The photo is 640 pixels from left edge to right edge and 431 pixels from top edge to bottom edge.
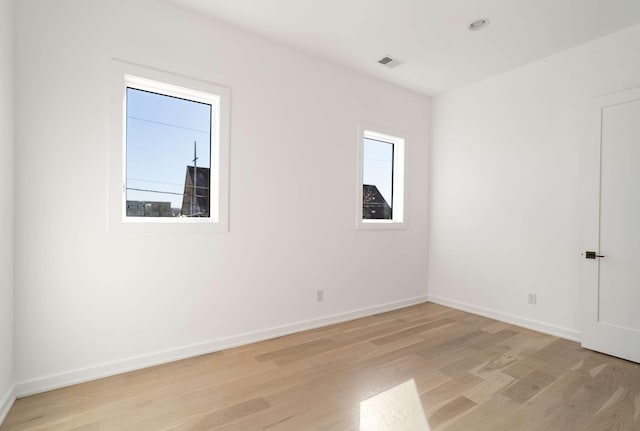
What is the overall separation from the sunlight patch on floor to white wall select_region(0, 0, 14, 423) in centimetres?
220

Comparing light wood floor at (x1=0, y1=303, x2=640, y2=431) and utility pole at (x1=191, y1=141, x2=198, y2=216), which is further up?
utility pole at (x1=191, y1=141, x2=198, y2=216)

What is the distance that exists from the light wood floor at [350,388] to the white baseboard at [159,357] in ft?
0.23

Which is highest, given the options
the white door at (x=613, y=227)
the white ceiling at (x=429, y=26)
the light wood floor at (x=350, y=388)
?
the white ceiling at (x=429, y=26)

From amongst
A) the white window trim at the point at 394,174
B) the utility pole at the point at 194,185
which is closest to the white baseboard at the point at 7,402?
the utility pole at the point at 194,185

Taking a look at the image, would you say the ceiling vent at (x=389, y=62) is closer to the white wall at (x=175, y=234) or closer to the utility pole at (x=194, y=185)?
the white wall at (x=175, y=234)

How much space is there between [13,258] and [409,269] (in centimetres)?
413

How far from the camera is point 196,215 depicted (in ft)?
10.1

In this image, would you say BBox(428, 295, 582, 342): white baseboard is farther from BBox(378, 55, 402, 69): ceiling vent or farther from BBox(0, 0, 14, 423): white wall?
BBox(0, 0, 14, 423): white wall

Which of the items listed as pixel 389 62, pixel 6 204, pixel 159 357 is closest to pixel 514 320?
pixel 389 62

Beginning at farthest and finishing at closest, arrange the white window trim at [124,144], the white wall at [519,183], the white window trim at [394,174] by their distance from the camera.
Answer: the white window trim at [394,174]
the white wall at [519,183]
the white window trim at [124,144]

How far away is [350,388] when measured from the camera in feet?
7.98

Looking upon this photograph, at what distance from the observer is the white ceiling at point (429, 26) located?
279 centimetres

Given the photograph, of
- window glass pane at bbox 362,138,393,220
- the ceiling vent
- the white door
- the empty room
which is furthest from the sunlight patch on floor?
the ceiling vent

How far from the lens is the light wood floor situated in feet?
6.65
